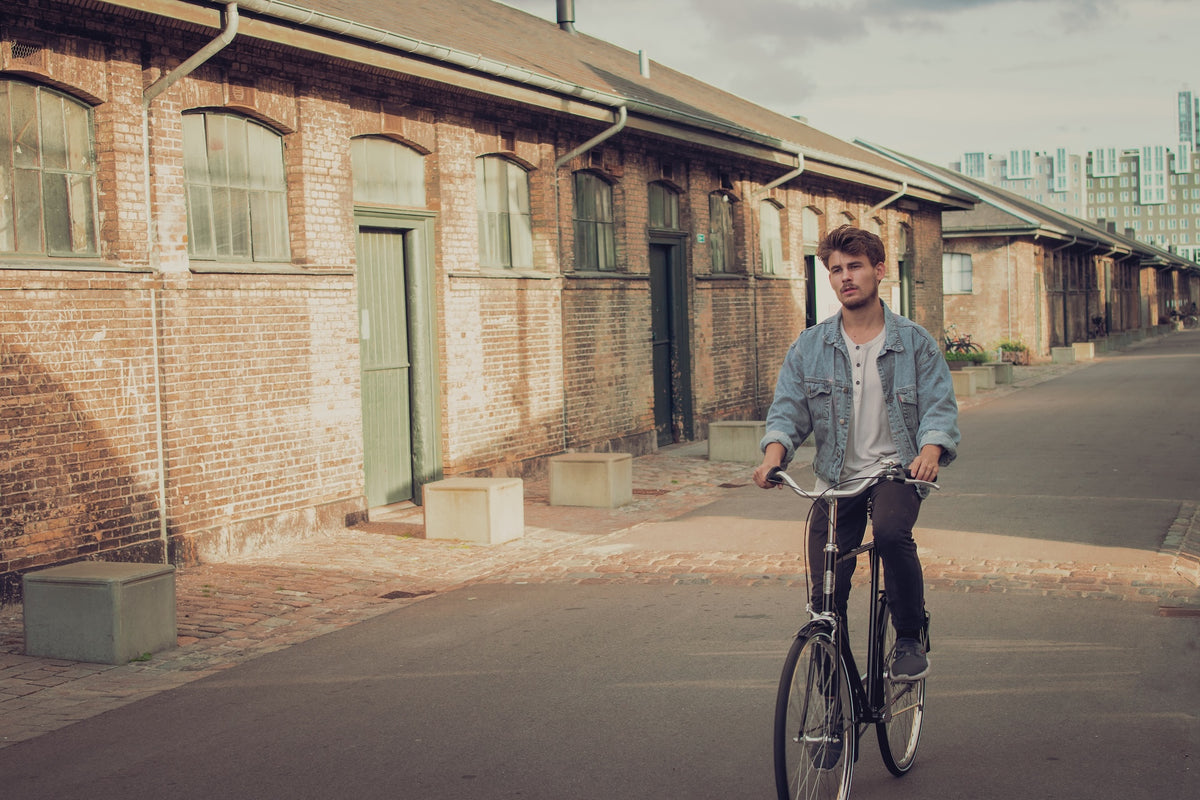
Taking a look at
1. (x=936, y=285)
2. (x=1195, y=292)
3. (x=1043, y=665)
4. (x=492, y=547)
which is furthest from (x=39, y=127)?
(x=1195, y=292)

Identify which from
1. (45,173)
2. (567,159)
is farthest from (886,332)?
(567,159)

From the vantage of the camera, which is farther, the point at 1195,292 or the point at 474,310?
the point at 1195,292

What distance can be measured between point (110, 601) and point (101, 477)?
2153 millimetres

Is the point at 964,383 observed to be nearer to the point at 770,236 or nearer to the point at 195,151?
the point at 770,236

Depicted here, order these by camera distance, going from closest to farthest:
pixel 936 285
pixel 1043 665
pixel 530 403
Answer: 1. pixel 1043 665
2. pixel 530 403
3. pixel 936 285

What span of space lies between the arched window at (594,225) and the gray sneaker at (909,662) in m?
11.1

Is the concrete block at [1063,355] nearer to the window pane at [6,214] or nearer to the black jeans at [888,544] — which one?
the window pane at [6,214]

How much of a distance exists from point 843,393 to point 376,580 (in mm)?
5083

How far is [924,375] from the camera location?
440 centimetres

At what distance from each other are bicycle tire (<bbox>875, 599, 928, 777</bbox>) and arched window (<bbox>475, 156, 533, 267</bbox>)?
9.17 metres

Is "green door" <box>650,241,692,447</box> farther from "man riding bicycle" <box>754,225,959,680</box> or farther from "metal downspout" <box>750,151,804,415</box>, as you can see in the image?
"man riding bicycle" <box>754,225,959,680</box>

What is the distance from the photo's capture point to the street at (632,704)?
4.64m

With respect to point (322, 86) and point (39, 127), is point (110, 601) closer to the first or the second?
point (39, 127)

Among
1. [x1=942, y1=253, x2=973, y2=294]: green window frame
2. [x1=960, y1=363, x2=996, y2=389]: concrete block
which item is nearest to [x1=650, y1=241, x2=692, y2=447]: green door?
[x1=960, y1=363, x2=996, y2=389]: concrete block
